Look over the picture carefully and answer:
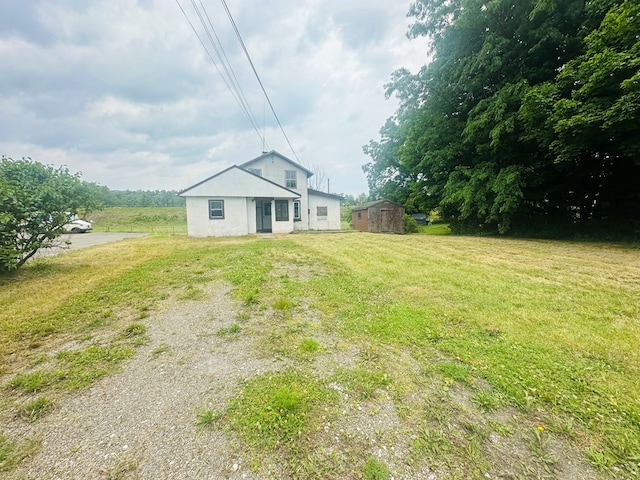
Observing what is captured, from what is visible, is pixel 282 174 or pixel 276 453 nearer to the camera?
pixel 276 453

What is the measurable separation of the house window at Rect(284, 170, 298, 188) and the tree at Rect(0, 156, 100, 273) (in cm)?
1375

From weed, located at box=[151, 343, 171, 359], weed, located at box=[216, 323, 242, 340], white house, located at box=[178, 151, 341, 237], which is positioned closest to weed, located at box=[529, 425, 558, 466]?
weed, located at box=[216, 323, 242, 340]

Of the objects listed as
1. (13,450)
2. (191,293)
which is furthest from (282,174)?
(13,450)

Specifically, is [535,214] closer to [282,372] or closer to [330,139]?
[282,372]

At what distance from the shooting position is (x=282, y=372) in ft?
8.23

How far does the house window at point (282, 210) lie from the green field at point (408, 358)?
11162 millimetres

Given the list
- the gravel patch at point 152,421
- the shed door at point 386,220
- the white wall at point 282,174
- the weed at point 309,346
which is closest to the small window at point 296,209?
the white wall at point 282,174

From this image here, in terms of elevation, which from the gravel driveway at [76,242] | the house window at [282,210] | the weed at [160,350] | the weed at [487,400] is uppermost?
the house window at [282,210]

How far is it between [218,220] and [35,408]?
14068 mm

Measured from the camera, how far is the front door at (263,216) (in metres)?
17.6

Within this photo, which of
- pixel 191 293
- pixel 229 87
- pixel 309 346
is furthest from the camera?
pixel 229 87

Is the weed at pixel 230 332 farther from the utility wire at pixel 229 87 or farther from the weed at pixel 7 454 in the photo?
the utility wire at pixel 229 87

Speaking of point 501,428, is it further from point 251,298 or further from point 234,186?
point 234,186

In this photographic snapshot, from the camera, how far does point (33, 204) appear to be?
597cm
